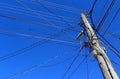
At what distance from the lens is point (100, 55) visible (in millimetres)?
10367

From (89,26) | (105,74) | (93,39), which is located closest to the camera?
(105,74)

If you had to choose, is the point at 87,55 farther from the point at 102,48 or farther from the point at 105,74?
the point at 105,74

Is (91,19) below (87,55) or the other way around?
the other way around

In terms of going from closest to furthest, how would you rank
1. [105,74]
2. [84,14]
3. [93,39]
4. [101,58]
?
[105,74] → [101,58] → [93,39] → [84,14]

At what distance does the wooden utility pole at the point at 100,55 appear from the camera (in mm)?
9438

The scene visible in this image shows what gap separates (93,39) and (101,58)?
1.18m

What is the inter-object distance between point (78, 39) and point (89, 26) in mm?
925

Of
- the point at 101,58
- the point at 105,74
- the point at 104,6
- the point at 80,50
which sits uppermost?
the point at 104,6

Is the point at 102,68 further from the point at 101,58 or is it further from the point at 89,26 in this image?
the point at 89,26

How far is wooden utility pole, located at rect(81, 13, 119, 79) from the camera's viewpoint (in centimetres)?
944

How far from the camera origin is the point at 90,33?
11562 millimetres

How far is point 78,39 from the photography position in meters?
12.5

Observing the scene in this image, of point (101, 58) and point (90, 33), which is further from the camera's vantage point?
point (90, 33)

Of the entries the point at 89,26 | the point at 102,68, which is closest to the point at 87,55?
the point at 89,26
